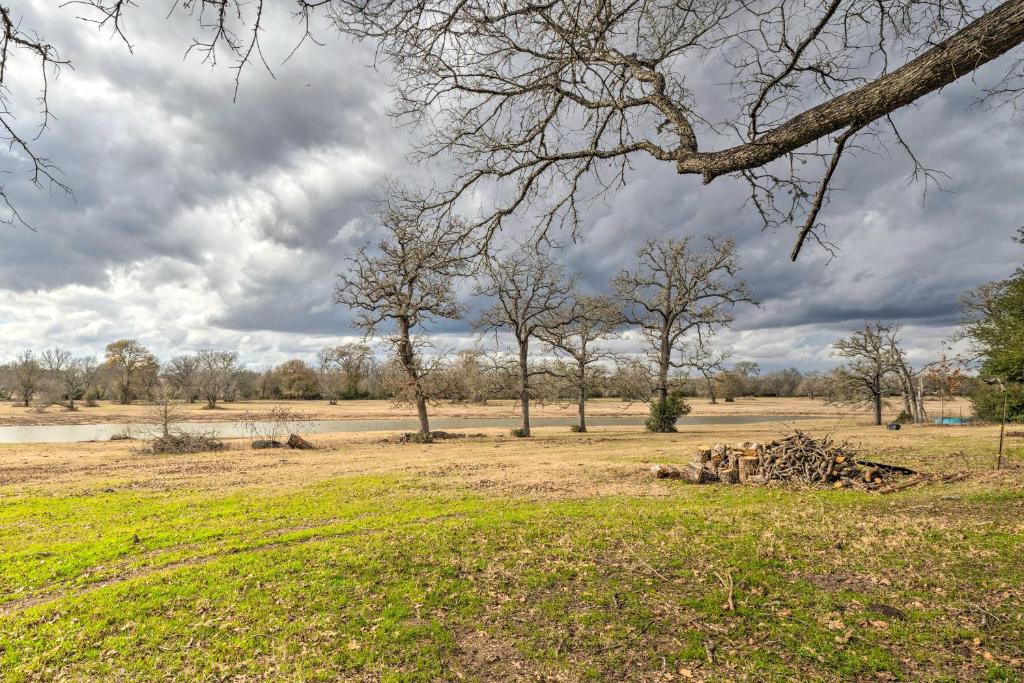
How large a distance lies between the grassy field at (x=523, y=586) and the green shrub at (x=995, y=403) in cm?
2155

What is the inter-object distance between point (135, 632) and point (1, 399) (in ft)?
380

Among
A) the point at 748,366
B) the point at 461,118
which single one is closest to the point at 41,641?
the point at 461,118

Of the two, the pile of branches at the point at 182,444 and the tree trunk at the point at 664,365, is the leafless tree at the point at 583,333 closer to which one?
the tree trunk at the point at 664,365

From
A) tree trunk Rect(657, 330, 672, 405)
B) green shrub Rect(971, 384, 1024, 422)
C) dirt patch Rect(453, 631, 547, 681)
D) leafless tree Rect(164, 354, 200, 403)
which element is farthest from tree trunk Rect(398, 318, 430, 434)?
leafless tree Rect(164, 354, 200, 403)

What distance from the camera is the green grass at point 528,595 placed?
4.32 metres

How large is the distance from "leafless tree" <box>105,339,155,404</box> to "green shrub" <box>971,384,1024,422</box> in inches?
4231

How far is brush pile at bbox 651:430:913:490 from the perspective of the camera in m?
12.4

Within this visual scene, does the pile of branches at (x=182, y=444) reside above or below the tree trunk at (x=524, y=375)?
below

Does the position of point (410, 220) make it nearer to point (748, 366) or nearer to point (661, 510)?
point (661, 510)

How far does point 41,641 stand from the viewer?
191 inches

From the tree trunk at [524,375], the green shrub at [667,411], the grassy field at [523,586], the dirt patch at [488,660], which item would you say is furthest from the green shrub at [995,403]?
the dirt patch at [488,660]

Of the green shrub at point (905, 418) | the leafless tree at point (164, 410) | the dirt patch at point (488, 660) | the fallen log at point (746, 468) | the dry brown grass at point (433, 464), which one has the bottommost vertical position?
the green shrub at point (905, 418)

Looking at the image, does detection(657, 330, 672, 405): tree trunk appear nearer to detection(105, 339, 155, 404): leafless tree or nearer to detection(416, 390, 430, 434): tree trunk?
detection(416, 390, 430, 434): tree trunk

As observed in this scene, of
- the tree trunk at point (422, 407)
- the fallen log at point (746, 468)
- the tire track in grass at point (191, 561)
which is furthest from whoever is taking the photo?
the tree trunk at point (422, 407)
